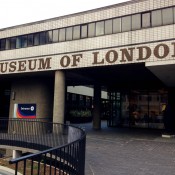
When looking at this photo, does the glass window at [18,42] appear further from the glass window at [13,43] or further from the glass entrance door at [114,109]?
the glass entrance door at [114,109]

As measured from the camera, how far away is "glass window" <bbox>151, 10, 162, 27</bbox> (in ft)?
49.5

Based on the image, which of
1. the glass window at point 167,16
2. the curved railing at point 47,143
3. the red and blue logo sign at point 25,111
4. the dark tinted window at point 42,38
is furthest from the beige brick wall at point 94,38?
the curved railing at point 47,143

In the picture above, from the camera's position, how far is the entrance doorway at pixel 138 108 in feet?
83.8

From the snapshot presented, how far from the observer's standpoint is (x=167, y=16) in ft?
48.6

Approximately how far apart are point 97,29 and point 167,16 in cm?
524

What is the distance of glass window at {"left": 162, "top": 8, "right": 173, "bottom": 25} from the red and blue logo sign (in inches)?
571

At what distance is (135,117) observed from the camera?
87.8ft

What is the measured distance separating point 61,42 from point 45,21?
2.91 meters

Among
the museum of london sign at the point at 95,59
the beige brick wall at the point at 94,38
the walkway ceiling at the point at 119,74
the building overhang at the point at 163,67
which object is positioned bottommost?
the building overhang at the point at 163,67

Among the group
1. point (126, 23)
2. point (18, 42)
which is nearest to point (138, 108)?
point (126, 23)

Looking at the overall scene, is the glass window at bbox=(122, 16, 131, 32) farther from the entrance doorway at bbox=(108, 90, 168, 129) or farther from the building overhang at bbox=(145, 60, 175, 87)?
the entrance doorway at bbox=(108, 90, 168, 129)

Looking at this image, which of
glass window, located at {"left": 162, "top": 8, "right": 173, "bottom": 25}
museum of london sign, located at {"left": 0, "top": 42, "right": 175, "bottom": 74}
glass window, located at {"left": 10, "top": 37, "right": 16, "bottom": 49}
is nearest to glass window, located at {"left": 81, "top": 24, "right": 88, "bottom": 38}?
museum of london sign, located at {"left": 0, "top": 42, "right": 175, "bottom": 74}

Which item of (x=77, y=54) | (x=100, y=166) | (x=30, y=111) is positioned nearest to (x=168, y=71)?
(x=77, y=54)

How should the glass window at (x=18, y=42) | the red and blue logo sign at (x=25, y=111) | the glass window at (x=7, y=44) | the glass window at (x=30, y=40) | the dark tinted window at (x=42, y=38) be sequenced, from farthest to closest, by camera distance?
the red and blue logo sign at (x=25, y=111)
the glass window at (x=7, y=44)
the glass window at (x=18, y=42)
the glass window at (x=30, y=40)
the dark tinted window at (x=42, y=38)
